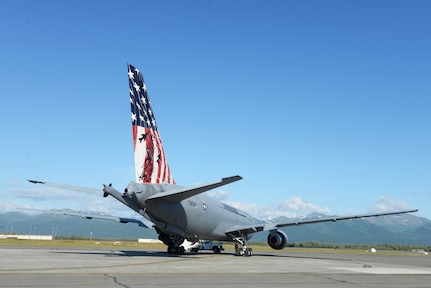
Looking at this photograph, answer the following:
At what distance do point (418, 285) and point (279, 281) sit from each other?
5.66 m

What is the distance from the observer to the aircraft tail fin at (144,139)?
33844mm

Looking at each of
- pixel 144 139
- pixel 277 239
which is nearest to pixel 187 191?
pixel 144 139

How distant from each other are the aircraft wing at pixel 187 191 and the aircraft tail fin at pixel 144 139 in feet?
5.96

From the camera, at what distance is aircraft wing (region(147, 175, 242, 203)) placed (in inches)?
1073

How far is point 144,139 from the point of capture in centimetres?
3434

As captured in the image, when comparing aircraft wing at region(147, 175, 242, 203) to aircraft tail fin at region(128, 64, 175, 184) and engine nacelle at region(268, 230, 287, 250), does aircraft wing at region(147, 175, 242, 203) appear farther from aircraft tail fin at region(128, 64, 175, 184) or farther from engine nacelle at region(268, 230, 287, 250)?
engine nacelle at region(268, 230, 287, 250)

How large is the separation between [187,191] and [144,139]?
A: 597 centimetres

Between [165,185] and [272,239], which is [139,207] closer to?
[165,185]

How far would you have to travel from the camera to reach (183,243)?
45719mm

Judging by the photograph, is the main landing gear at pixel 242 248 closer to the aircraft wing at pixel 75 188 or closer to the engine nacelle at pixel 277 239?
the engine nacelle at pixel 277 239

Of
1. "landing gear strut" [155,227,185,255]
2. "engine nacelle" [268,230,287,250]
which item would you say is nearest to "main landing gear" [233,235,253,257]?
"engine nacelle" [268,230,287,250]

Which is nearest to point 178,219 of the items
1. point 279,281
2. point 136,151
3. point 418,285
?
point 136,151

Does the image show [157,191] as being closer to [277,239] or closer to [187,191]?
[187,191]

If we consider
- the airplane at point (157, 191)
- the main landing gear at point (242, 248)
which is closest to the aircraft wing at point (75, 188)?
the airplane at point (157, 191)
